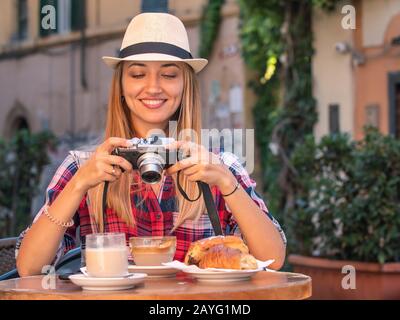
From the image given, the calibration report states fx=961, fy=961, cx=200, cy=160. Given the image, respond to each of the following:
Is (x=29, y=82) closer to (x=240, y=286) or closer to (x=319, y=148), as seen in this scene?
(x=319, y=148)

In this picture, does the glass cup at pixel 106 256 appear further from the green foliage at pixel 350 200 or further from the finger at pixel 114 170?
the green foliage at pixel 350 200

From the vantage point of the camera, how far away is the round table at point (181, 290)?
97.2 inches

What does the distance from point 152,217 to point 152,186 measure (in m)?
0.12

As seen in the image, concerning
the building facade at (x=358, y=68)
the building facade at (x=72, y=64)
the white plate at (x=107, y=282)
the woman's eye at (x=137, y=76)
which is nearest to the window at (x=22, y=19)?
the building facade at (x=72, y=64)

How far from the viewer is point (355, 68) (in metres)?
9.93

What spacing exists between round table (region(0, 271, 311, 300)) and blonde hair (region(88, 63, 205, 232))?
522mm

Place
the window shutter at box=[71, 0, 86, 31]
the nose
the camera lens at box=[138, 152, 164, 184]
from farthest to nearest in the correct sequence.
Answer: the window shutter at box=[71, 0, 86, 31], the nose, the camera lens at box=[138, 152, 164, 184]

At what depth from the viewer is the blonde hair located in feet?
10.8

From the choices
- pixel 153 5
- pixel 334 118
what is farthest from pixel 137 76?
pixel 334 118

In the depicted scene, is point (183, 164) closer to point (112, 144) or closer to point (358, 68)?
point (112, 144)

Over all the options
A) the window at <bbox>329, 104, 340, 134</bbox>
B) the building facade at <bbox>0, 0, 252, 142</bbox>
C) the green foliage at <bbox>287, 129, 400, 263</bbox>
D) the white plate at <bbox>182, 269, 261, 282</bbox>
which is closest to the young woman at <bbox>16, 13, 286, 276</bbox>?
the white plate at <bbox>182, 269, 261, 282</bbox>

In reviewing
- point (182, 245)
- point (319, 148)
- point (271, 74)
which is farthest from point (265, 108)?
point (182, 245)

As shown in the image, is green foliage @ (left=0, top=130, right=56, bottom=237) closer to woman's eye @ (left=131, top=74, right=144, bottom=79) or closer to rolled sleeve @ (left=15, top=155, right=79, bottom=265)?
rolled sleeve @ (left=15, top=155, right=79, bottom=265)
